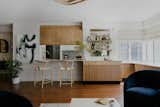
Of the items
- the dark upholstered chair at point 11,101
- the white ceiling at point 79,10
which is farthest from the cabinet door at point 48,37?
the dark upholstered chair at point 11,101

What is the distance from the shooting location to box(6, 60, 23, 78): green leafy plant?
7949 mm

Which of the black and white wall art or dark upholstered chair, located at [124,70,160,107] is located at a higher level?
the black and white wall art

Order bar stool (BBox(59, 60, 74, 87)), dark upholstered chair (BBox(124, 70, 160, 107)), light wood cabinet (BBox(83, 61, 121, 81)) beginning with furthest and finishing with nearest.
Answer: bar stool (BBox(59, 60, 74, 87)) < light wood cabinet (BBox(83, 61, 121, 81)) < dark upholstered chair (BBox(124, 70, 160, 107))

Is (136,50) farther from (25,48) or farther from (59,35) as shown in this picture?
(25,48)

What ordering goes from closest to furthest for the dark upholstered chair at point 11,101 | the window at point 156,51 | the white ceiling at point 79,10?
the dark upholstered chair at point 11,101, the white ceiling at point 79,10, the window at point 156,51

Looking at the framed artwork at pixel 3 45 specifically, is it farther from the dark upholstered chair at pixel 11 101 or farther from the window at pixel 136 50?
the dark upholstered chair at pixel 11 101

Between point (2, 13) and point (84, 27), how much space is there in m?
3.14

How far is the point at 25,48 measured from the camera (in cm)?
851

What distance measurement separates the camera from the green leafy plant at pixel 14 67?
26.1ft

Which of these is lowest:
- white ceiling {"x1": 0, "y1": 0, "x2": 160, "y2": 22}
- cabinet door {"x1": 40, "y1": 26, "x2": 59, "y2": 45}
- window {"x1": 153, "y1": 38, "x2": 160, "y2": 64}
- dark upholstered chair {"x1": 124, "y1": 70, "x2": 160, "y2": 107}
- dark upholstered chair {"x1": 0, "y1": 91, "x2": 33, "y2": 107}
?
dark upholstered chair {"x1": 124, "y1": 70, "x2": 160, "y2": 107}

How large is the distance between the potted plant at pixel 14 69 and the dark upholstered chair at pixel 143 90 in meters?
4.90

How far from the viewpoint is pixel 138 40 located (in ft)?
29.7

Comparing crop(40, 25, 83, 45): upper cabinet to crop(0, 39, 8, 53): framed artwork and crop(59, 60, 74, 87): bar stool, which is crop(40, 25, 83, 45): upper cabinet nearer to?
crop(59, 60, 74, 87): bar stool

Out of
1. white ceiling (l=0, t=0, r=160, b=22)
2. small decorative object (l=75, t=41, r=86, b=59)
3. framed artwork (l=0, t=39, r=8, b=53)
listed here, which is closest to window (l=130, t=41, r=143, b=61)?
white ceiling (l=0, t=0, r=160, b=22)
